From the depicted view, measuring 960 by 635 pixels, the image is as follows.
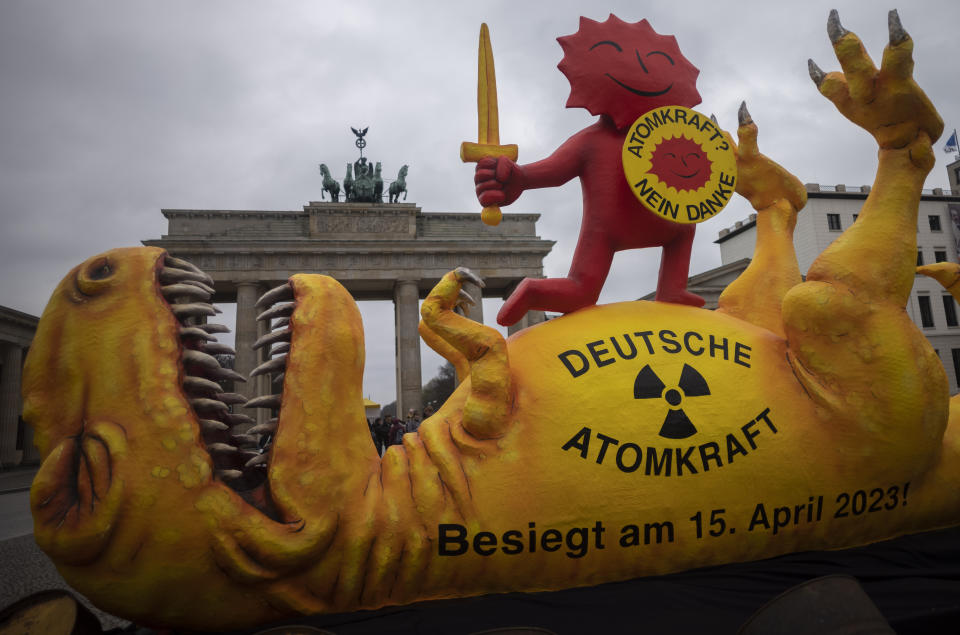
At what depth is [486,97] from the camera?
2.68 meters

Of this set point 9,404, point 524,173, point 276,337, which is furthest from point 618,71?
point 9,404

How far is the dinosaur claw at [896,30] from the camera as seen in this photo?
7.46 ft

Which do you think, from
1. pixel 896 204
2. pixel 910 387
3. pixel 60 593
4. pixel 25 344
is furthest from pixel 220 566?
pixel 25 344

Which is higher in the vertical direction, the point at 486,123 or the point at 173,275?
the point at 486,123

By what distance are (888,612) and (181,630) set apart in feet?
8.12

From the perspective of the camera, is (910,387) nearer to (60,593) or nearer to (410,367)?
(60,593)

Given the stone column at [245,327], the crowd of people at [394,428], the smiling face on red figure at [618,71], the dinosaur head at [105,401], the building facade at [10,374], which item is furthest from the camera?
the stone column at [245,327]

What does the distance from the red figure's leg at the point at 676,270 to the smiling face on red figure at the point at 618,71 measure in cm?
65

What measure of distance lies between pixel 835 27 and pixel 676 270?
1.21m

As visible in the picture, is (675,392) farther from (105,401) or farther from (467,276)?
(105,401)

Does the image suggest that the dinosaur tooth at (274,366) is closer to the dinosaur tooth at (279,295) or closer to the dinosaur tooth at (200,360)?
the dinosaur tooth at (200,360)

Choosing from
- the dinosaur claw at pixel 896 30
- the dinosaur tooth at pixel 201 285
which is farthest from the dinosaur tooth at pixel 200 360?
the dinosaur claw at pixel 896 30

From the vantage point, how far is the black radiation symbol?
2.15m

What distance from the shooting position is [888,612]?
6.67 feet
